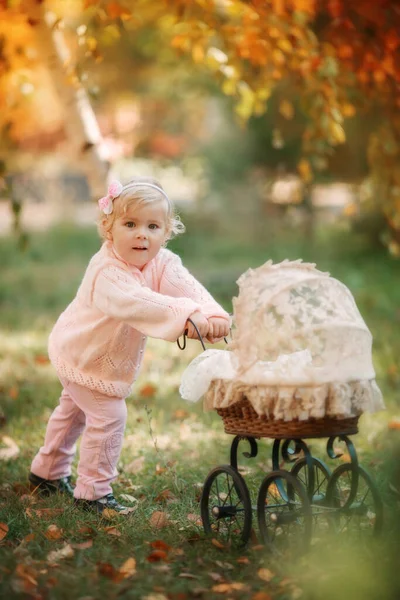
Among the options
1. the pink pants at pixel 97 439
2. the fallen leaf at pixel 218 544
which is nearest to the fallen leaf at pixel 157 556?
the fallen leaf at pixel 218 544

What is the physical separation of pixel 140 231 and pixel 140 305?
0.33 meters

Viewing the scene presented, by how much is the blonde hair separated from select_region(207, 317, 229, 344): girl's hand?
1.70ft

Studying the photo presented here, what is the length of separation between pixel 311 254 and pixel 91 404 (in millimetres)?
10584

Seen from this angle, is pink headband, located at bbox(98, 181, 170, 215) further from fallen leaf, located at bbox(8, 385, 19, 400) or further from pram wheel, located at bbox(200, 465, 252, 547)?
fallen leaf, located at bbox(8, 385, 19, 400)

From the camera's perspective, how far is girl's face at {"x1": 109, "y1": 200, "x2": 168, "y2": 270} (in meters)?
3.59

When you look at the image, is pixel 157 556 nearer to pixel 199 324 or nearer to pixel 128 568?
pixel 128 568

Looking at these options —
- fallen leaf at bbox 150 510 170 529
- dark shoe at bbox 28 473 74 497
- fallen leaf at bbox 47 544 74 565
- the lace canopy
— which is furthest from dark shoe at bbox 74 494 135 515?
the lace canopy

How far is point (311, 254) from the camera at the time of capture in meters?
14.2

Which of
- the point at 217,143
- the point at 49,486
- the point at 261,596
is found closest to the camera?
the point at 261,596

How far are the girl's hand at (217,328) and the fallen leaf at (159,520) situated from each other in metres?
0.78

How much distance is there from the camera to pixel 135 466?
15.0ft

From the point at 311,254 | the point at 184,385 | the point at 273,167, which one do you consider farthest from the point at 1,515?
the point at 273,167

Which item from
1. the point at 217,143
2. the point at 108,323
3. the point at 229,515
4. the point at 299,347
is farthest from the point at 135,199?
the point at 217,143

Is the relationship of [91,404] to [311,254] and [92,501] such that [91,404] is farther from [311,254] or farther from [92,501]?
[311,254]
